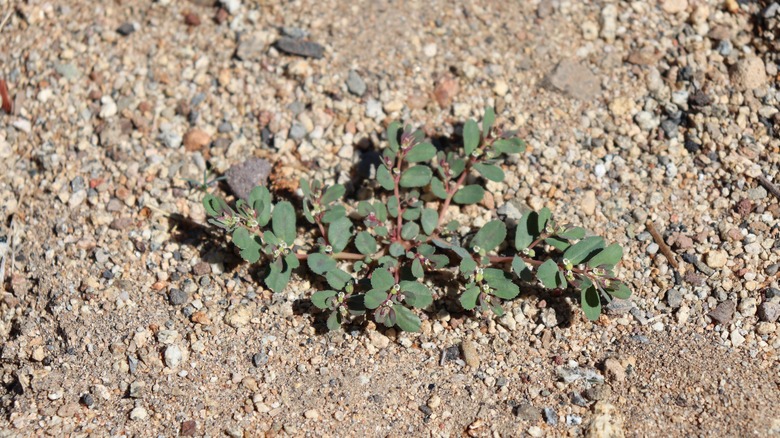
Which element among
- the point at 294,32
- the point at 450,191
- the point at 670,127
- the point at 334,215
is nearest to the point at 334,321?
the point at 334,215

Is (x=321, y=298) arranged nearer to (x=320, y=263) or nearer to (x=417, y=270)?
(x=320, y=263)

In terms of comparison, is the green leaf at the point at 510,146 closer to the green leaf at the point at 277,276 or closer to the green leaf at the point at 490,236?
the green leaf at the point at 490,236

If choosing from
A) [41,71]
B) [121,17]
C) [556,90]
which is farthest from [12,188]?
[556,90]

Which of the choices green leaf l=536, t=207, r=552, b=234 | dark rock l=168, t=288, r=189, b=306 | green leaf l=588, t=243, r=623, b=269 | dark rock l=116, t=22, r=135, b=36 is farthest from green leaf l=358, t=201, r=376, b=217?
dark rock l=116, t=22, r=135, b=36

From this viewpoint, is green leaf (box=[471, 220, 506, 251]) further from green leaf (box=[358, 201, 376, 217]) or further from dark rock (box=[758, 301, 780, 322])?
dark rock (box=[758, 301, 780, 322])

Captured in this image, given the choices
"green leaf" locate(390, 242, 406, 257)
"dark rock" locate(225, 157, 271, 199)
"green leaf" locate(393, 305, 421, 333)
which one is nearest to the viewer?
"green leaf" locate(393, 305, 421, 333)

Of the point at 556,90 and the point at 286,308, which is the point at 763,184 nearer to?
the point at 556,90
